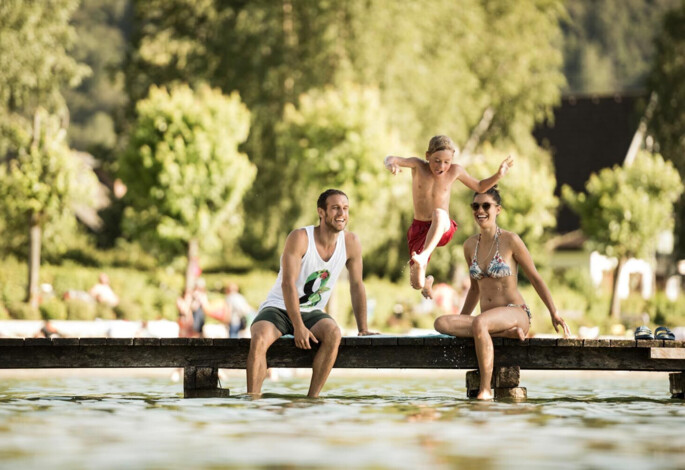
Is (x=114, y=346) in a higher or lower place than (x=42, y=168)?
lower

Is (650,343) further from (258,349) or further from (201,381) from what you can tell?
(201,381)

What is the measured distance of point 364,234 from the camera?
37219 millimetres

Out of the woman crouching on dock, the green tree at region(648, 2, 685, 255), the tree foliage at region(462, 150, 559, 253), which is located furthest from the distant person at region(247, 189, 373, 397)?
the green tree at region(648, 2, 685, 255)

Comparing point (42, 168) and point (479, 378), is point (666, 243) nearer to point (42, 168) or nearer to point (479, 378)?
point (42, 168)

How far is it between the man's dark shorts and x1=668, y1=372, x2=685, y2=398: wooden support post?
3.65 m

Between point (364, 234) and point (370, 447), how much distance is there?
97.5 feet

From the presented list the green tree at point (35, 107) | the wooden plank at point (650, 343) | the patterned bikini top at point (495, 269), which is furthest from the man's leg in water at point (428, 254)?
the green tree at point (35, 107)

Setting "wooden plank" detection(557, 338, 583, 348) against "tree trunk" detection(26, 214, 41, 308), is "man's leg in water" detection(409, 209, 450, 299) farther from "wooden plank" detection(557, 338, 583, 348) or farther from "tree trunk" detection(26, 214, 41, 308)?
"tree trunk" detection(26, 214, 41, 308)

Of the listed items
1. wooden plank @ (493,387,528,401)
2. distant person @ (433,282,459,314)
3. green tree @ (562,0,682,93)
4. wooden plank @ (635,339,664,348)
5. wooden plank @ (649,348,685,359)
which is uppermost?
green tree @ (562,0,682,93)

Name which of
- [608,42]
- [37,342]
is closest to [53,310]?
[37,342]

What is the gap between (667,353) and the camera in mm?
11859

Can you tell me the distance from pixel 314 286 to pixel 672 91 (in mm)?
42068

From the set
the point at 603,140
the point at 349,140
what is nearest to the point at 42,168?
the point at 349,140

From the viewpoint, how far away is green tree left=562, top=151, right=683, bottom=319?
141ft
